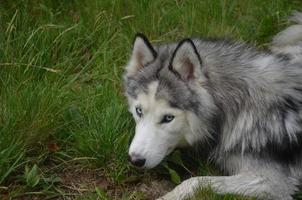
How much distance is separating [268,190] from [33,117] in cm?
171

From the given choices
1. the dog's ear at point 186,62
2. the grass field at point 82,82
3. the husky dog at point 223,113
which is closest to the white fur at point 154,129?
the husky dog at point 223,113

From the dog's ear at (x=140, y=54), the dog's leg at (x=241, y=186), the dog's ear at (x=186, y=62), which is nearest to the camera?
the dog's ear at (x=186, y=62)

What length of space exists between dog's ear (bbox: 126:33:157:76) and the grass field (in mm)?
454

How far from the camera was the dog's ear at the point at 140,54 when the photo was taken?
4.12 m

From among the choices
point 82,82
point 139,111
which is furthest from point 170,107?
point 82,82

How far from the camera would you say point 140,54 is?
13.8 feet

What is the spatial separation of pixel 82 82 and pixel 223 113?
163 cm

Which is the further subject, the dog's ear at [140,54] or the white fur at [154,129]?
the dog's ear at [140,54]

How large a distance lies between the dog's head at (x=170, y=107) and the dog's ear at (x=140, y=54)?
31 mm

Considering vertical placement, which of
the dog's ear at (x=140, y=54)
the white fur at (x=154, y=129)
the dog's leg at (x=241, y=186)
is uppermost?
the dog's ear at (x=140, y=54)

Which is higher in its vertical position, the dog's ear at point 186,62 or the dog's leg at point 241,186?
the dog's ear at point 186,62

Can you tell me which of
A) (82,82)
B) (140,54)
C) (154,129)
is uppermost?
(140,54)

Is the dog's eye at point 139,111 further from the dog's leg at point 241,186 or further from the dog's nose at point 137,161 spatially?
the dog's leg at point 241,186

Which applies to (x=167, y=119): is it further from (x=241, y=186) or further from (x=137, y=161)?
(x=241, y=186)
